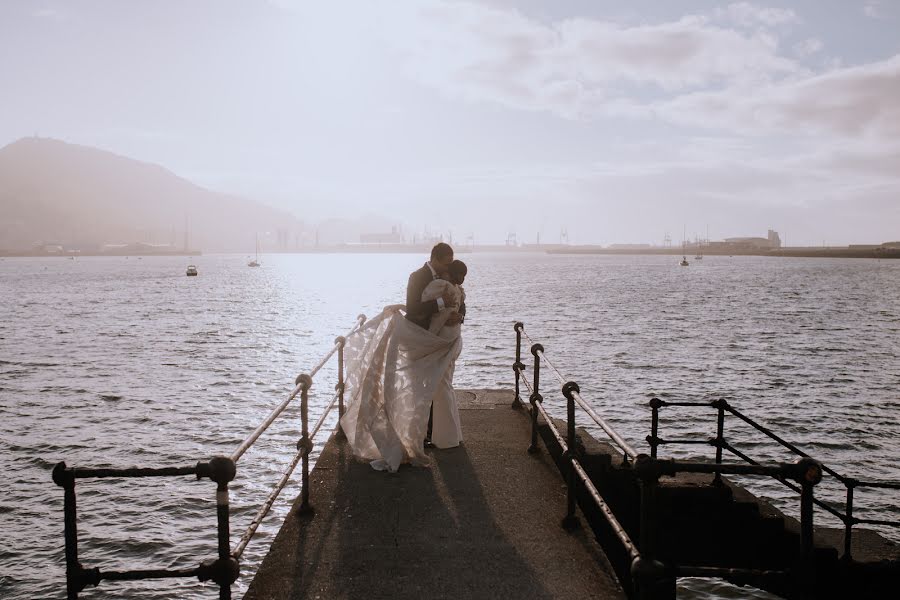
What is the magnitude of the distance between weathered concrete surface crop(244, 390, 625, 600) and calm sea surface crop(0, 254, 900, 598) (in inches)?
29.9

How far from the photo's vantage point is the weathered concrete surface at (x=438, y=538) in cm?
455

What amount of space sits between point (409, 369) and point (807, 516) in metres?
4.46

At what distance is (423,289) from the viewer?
23.3 ft

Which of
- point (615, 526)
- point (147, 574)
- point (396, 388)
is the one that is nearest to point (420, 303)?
point (396, 388)

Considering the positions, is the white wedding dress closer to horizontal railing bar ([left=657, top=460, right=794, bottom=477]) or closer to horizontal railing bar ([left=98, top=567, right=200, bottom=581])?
horizontal railing bar ([left=98, top=567, right=200, bottom=581])

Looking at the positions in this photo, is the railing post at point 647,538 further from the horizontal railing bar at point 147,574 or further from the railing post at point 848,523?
the railing post at point 848,523

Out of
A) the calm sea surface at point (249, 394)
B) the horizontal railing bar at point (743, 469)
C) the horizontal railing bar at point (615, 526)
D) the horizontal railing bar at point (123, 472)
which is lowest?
the calm sea surface at point (249, 394)

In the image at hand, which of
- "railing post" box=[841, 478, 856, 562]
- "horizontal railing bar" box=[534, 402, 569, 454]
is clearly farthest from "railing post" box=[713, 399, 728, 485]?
"horizontal railing bar" box=[534, 402, 569, 454]

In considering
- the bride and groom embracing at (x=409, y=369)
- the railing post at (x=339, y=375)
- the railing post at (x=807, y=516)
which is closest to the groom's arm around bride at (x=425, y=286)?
the bride and groom embracing at (x=409, y=369)

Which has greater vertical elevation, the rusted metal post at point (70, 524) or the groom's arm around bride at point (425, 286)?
the groom's arm around bride at point (425, 286)

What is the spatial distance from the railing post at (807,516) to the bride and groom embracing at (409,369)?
4051 millimetres

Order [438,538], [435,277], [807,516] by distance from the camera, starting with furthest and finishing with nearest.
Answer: [435,277] < [438,538] < [807,516]

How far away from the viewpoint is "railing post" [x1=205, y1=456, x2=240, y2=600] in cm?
362

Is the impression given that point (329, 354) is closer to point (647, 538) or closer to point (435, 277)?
point (435, 277)
